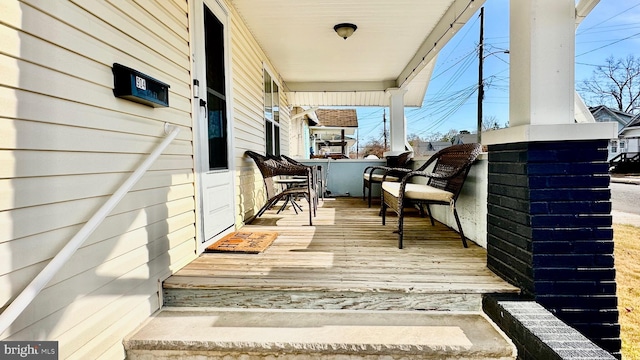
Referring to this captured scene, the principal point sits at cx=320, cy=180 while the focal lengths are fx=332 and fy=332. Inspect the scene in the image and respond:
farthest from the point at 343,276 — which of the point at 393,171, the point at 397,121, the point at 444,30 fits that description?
the point at 397,121

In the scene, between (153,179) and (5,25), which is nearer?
(5,25)

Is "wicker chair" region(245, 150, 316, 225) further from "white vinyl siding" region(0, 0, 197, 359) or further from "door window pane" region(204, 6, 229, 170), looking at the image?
"white vinyl siding" region(0, 0, 197, 359)

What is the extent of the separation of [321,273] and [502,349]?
1034 mm

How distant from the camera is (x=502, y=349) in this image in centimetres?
154

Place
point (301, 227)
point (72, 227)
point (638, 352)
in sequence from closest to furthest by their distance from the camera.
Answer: point (72, 227) < point (638, 352) < point (301, 227)

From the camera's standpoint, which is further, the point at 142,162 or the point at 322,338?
the point at 142,162

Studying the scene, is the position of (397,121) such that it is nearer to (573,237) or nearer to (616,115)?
(573,237)

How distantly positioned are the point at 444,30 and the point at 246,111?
254 centimetres

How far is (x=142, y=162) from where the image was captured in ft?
5.74

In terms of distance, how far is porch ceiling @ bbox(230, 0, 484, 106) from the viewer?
356cm

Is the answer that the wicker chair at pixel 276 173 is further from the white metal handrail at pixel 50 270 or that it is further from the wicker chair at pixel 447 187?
the white metal handrail at pixel 50 270

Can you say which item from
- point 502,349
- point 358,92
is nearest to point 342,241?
point 502,349

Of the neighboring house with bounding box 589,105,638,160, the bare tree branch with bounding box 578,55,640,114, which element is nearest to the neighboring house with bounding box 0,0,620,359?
the neighboring house with bounding box 589,105,638,160

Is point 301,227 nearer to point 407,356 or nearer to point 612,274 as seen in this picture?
point 407,356
